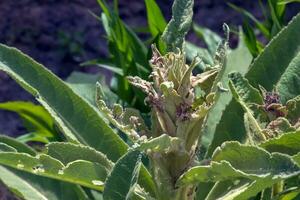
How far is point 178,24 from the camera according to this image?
1.51 metres

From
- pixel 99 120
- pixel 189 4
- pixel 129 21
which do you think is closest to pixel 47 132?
pixel 99 120

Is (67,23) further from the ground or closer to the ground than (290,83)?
closer to the ground

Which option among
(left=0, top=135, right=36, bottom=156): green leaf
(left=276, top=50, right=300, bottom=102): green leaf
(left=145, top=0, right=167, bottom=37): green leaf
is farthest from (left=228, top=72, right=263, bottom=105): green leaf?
(left=145, top=0, right=167, bottom=37): green leaf

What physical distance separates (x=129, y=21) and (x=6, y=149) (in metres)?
3.18

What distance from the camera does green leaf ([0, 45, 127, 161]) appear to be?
5.04 ft

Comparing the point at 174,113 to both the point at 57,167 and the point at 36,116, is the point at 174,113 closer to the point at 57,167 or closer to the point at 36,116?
the point at 57,167

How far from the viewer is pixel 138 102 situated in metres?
2.18

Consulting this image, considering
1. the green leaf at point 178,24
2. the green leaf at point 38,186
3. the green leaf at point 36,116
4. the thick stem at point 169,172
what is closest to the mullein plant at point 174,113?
the thick stem at point 169,172

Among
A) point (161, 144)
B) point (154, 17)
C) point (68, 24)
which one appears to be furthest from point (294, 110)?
point (68, 24)

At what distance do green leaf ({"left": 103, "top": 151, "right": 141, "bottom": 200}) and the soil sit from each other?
2.89 meters

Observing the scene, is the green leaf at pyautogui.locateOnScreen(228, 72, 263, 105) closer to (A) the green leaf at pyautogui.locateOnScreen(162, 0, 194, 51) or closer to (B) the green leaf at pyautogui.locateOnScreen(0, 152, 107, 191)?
(A) the green leaf at pyautogui.locateOnScreen(162, 0, 194, 51)

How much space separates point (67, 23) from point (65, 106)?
3.00 meters

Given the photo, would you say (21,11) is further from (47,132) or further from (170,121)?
(170,121)

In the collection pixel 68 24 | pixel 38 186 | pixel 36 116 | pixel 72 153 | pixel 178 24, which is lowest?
pixel 68 24
